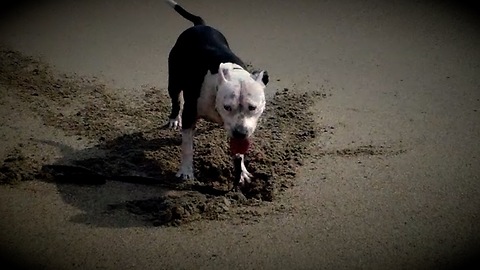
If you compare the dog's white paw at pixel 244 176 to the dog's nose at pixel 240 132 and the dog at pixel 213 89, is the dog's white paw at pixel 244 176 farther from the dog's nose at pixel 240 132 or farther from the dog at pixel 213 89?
the dog's nose at pixel 240 132

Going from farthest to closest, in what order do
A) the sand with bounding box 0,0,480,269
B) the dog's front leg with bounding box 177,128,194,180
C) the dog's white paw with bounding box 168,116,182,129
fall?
the dog's white paw with bounding box 168,116,182,129, the dog's front leg with bounding box 177,128,194,180, the sand with bounding box 0,0,480,269

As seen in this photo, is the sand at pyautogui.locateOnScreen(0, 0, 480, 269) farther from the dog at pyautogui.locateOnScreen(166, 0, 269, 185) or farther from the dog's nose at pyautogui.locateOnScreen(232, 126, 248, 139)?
the dog's nose at pyautogui.locateOnScreen(232, 126, 248, 139)

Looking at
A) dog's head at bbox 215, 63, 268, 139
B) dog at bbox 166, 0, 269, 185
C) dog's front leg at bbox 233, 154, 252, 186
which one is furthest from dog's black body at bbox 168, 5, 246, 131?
dog's front leg at bbox 233, 154, 252, 186

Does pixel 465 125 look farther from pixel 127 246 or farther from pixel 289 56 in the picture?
pixel 127 246

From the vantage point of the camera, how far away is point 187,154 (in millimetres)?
3869

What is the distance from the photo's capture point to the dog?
3432 millimetres

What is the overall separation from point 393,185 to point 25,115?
2.88 meters

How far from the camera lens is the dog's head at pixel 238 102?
3414mm

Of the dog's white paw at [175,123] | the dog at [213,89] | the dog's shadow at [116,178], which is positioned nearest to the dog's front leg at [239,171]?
the dog at [213,89]

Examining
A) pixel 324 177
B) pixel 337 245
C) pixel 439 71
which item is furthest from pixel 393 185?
pixel 439 71

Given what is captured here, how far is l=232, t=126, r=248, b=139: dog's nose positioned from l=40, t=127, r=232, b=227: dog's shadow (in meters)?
0.42

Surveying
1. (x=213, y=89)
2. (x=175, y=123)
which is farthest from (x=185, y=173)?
(x=175, y=123)

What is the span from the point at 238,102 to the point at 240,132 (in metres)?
0.17

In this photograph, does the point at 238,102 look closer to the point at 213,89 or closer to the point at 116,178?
the point at 213,89
